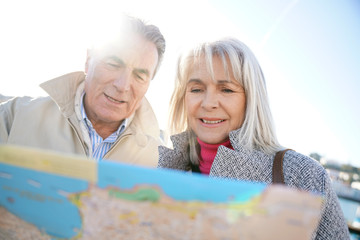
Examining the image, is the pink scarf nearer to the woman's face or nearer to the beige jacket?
the woman's face

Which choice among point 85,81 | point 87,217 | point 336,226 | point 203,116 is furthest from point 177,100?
point 87,217

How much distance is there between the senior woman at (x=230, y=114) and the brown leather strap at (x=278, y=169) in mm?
19

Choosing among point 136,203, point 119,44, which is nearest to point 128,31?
point 119,44

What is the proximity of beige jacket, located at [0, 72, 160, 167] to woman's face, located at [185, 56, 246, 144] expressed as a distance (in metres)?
0.73

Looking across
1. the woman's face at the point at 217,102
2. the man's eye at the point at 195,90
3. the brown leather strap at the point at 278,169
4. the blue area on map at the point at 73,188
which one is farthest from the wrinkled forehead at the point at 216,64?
the blue area on map at the point at 73,188

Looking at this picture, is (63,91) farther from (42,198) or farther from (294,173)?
(294,173)

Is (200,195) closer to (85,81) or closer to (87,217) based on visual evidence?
(87,217)

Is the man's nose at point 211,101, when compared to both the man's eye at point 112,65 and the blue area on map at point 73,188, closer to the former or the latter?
the man's eye at point 112,65

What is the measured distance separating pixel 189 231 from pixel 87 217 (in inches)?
10.6

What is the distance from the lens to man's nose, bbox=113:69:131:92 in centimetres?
204

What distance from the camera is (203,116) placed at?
1.64 metres

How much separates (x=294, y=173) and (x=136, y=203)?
935mm

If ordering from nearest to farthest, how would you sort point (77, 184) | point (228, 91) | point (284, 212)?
1. point (284, 212)
2. point (77, 184)
3. point (228, 91)

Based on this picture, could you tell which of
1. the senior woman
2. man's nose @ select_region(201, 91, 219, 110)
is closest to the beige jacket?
the senior woman
